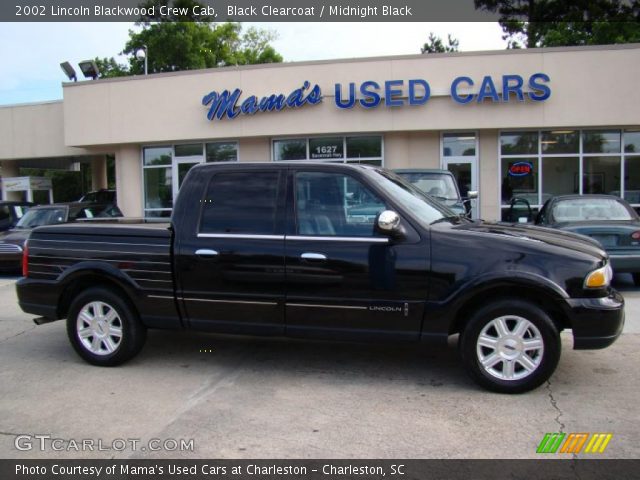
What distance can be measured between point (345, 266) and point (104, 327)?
2.47m

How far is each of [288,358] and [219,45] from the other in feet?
131

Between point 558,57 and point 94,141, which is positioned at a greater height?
point 558,57

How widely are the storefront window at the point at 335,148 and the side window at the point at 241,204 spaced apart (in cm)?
1156

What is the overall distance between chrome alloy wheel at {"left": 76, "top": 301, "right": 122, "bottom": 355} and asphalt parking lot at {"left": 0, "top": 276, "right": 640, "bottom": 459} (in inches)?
8.9

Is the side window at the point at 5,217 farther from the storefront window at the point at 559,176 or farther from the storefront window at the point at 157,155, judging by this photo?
the storefront window at the point at 559,176

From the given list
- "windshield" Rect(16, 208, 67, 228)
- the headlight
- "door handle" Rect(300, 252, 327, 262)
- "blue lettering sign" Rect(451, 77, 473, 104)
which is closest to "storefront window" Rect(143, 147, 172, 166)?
"windshield" Rect(16, 208, 67, 228)

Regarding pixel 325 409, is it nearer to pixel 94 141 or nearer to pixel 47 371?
pixel 47 371

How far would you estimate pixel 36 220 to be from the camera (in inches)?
519

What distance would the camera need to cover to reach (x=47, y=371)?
552 centimetres

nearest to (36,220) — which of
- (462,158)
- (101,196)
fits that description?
(101,196)

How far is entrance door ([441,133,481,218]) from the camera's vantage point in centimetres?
1624

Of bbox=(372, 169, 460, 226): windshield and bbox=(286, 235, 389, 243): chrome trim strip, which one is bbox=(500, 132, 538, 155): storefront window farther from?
bbox=(286, 235, 389, 243): chrome trim strip

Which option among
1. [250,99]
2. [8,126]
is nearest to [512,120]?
[250,99]

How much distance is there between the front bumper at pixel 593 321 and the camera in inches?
175
